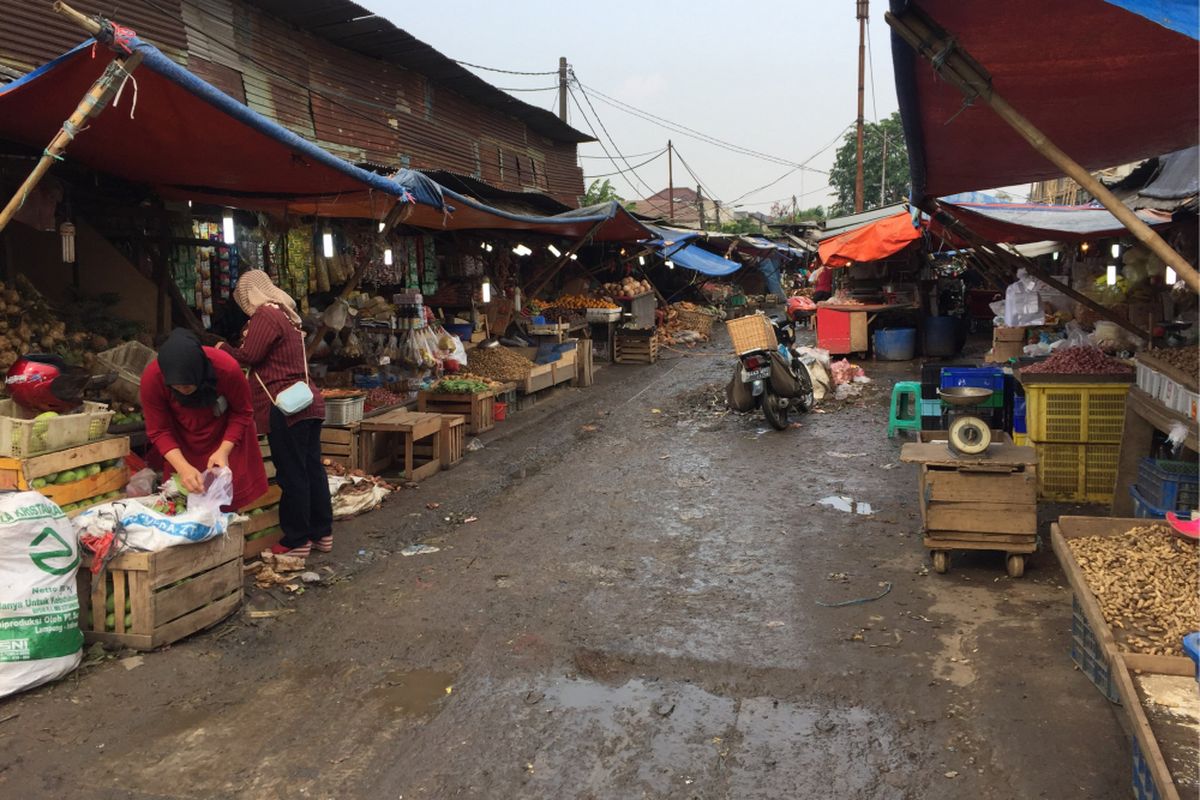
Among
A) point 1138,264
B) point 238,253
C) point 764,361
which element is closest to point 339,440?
point 238,253

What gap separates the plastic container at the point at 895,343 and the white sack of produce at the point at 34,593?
16063 millimetres

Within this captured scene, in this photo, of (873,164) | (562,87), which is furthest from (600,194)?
(873,164)

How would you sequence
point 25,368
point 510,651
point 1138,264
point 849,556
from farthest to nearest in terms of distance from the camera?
point 1138,264 < point 849,556 < point 25,368 < point 510,651

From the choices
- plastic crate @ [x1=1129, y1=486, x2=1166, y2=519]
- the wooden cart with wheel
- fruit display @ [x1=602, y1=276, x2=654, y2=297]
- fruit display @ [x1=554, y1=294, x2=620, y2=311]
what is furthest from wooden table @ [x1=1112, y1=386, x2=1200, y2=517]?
fruit display @ [x1=602, y1=276, x2=654, y2=297]

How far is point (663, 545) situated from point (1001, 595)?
2.40m

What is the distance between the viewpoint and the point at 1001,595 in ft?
17.2

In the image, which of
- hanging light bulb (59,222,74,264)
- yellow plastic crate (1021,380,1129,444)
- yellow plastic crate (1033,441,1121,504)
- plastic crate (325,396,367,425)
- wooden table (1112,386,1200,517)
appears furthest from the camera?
plastic crate (325,396,367,425)

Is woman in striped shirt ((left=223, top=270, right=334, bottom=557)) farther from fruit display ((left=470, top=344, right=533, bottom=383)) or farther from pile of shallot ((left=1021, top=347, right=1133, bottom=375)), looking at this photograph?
fruit display ((left=470, top=344, right=533, bottom=383))

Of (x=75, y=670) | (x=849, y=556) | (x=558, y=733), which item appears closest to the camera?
(x=558, y=733)

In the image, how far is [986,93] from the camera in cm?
337

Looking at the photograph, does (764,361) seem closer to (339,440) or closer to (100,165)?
(339,440)

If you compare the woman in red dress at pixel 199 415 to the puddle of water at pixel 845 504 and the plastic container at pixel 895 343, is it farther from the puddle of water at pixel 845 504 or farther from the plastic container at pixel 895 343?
the plastic container at pixel 895 343

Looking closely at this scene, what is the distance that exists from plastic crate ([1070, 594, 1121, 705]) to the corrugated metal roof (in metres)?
12.5

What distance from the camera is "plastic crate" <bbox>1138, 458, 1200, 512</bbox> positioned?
16.6 feet
